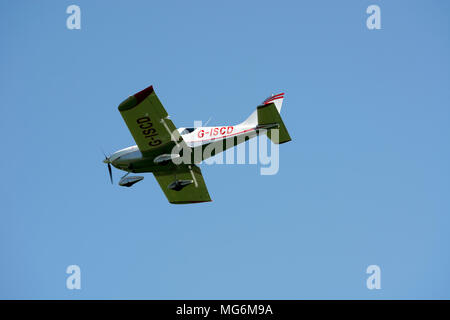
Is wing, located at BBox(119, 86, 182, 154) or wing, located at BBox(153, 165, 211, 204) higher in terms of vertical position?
wing, located at BBox(119, 86, 182, 154)

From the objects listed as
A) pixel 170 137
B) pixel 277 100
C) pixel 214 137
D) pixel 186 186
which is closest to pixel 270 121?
pixel 277 100

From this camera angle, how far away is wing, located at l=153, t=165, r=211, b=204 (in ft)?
78.0

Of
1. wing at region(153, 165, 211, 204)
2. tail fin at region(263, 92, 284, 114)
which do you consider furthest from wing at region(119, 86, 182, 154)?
tail fin at region(263, 92, 284, 114)

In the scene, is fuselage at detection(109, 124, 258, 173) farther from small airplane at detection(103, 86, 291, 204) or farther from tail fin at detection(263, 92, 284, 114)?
tail fin at detection(263, 92, 284, 114)

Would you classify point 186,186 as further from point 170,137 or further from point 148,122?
point 148,122

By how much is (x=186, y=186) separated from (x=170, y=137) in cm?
326

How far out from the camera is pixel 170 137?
21578 mm

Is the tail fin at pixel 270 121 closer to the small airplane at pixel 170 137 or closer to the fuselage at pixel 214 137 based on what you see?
the small airplane at pixel 170 137

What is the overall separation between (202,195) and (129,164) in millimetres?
3640

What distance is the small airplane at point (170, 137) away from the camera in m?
20.8

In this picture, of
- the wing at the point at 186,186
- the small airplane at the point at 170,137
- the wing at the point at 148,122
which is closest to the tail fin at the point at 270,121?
the small airplane at the point at 170,137

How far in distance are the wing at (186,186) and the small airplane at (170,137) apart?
0.08m
